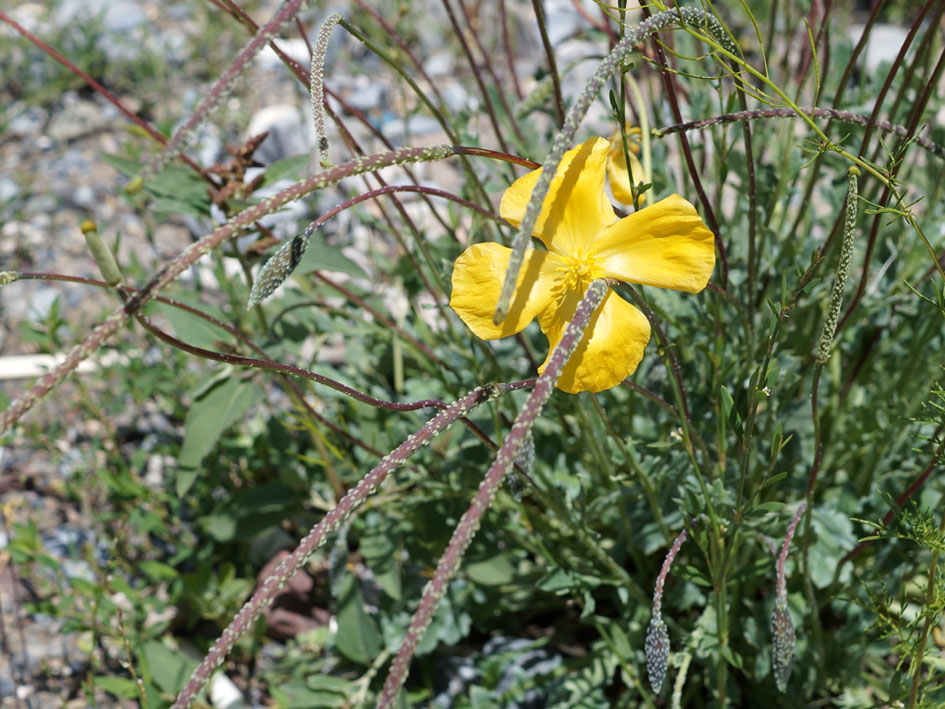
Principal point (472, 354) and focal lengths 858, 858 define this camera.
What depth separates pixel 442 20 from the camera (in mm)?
4113

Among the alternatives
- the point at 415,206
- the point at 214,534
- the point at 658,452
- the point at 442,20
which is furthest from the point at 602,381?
the point at 442,20

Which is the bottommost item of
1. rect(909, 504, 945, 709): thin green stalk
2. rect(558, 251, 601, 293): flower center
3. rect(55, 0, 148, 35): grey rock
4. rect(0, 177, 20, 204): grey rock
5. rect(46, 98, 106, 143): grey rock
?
rect(909, 504, 945, 709): thin green stalk

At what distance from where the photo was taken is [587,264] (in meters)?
1.12

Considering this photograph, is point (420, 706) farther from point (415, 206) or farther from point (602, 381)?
point (415, 206)

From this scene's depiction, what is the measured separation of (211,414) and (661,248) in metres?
1.03

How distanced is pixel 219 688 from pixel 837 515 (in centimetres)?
135

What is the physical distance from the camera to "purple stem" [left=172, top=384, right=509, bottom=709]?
0.73m

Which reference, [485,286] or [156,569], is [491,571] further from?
[485,286]

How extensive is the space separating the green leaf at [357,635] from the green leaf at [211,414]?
16.6 inches

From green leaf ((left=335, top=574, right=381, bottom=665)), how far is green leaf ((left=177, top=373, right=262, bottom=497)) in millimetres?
422

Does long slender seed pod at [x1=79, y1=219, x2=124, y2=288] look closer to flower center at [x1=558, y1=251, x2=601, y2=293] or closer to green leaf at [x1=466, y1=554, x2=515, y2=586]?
flower center at [x1=558, y1=251, x2=601, y2=293]

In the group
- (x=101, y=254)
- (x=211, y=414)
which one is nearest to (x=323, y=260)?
(x=211, y=414)

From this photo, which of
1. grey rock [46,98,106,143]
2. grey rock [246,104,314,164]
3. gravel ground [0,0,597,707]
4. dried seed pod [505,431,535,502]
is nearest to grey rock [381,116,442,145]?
gravel ground [0,0,597,707]

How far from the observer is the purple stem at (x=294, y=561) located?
0.73 metres
